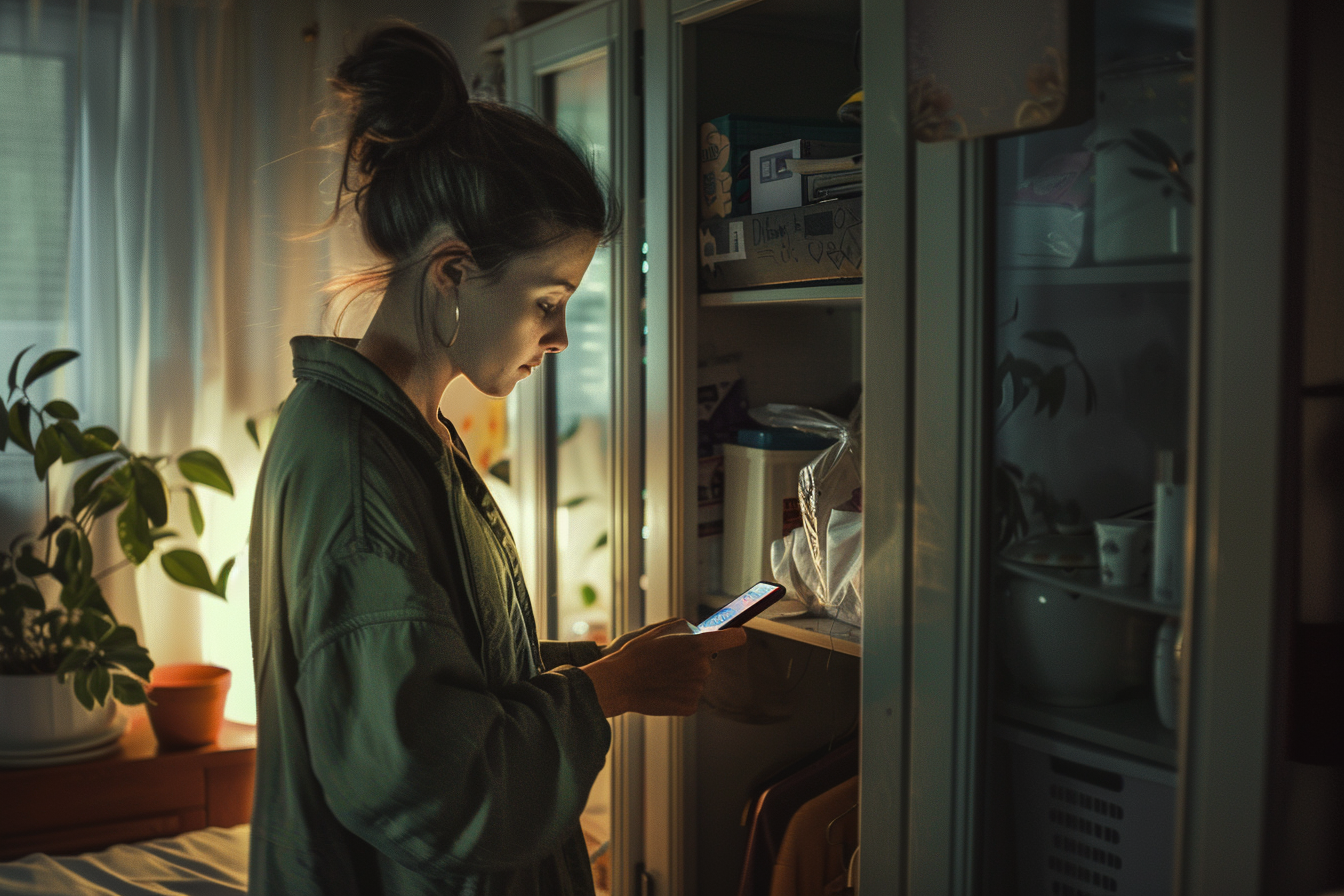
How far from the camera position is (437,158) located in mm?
908

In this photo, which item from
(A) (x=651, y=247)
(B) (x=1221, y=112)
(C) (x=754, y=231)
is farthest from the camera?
(A) (x=651, y=247)

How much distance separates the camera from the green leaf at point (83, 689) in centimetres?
168

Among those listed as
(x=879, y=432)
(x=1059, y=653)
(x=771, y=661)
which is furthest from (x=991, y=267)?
(x=771, y=661)

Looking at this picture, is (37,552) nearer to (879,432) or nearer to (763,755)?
(763,755)

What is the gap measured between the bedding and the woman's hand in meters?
0.78

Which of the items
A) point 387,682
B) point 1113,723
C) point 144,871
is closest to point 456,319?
point 387,682

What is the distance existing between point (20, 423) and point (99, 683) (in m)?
0.48

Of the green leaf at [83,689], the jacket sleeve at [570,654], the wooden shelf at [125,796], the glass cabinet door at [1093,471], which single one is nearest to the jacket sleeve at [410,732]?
the jacket sleeve at [570,654]

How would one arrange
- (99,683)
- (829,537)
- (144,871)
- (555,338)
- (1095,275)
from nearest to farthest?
1. (1095,275)
2. (555,338)
3. (829,537)
4. (144,871)
5. (99,683)

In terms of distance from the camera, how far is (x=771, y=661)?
143 cm

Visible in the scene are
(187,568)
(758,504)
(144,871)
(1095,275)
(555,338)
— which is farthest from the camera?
(187,568)

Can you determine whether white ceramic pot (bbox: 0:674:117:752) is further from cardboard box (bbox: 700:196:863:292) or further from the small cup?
Answer: the small cup

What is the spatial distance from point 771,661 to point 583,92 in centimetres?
91

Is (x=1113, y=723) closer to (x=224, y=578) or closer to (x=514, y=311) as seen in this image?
(x=514, y=311)
